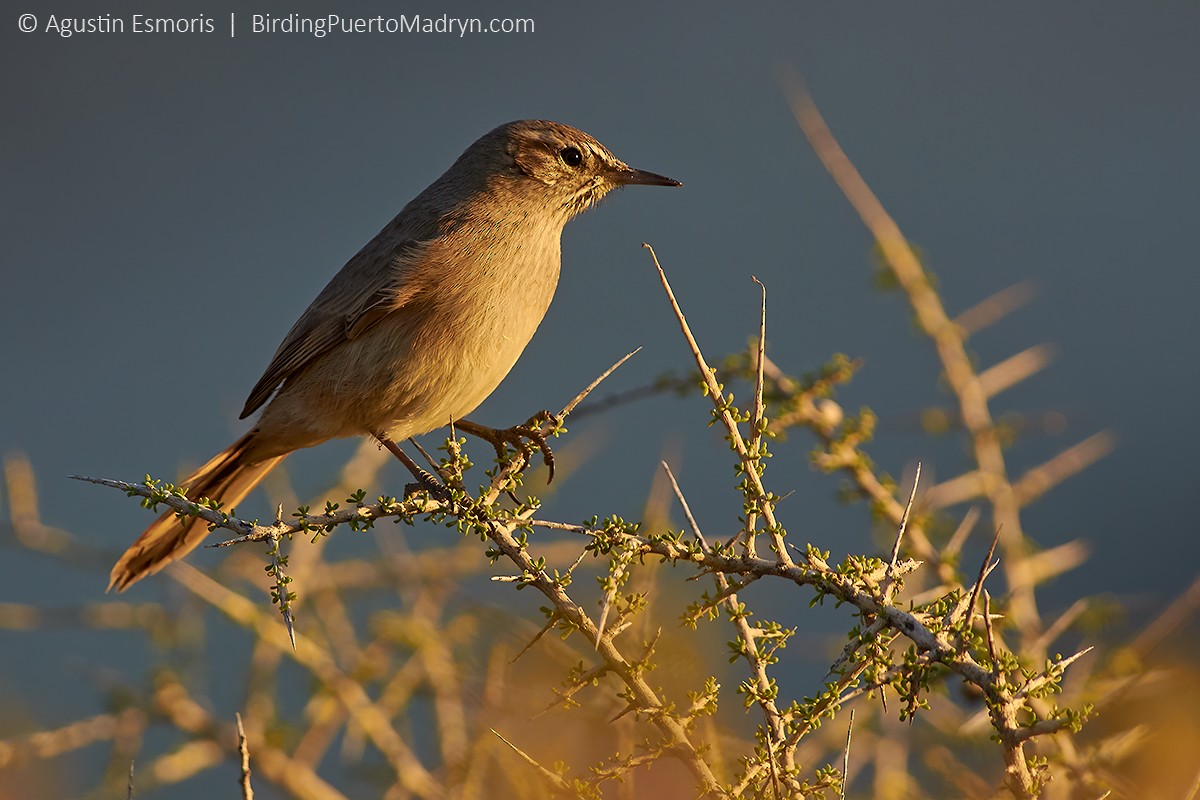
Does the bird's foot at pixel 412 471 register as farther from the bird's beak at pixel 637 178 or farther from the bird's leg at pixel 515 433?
the bird's beak at pixel 637 178

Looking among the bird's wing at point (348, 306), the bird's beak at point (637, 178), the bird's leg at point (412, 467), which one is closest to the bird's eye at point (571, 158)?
the bird's beak at point (637, 178)

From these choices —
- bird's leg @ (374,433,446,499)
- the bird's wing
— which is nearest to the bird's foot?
bird's leg @ (374,433,446,499)

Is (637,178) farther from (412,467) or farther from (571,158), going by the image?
(412,467)

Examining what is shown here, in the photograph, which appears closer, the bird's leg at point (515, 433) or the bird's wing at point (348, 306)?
the bird's leg at point (515, 433)

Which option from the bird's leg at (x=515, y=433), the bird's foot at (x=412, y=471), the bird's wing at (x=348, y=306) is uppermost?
the bird's wing at (x=348, y=306)

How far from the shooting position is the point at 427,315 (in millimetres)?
4199

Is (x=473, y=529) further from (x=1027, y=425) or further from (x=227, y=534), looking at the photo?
(x=227, y=534)

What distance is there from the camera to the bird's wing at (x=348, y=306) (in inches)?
169

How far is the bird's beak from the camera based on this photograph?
191 inches

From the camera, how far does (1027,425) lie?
12.5 ft

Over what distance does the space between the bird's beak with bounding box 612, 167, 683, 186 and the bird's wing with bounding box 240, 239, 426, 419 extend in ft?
3.13

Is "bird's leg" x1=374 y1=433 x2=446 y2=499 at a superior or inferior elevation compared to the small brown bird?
inferior

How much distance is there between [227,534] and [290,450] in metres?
0.85

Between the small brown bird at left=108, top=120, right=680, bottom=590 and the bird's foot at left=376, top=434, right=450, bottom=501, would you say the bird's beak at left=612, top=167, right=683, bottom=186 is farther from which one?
the bird's foot at left=376, top=434, right=450, bottom=501
